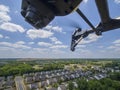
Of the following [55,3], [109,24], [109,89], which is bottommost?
[109,89]

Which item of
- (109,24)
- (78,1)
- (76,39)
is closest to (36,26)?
(78,1)

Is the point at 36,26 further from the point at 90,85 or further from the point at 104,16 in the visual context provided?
the point at 90,85

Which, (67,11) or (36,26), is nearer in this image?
(67,11)

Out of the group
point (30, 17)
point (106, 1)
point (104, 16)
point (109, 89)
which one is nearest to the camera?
point (30, 17)

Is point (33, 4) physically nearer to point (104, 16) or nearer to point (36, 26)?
point (36, 26)

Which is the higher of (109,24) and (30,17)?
(109,24)

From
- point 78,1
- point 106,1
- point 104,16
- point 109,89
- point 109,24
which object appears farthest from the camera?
point 109,89

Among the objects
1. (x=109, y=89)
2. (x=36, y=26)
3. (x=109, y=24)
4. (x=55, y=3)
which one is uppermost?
(x=109, y=24)

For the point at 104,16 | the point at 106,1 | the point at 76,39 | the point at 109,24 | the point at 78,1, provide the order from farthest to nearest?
1. the point at 76,39
2. the point at 109,24
3. the point at 104,16
4. the point at 106,1
5. the point at 78,1

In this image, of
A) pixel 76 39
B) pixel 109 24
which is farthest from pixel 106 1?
pixel 76 39
